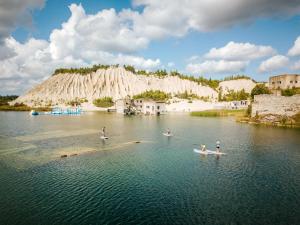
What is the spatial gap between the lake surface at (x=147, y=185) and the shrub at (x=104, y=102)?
13460 centimetres

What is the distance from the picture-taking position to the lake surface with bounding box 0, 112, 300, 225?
19.0m

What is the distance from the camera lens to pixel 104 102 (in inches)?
7101

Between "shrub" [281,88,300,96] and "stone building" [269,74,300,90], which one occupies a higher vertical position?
"stone building" [269,74,300,90]

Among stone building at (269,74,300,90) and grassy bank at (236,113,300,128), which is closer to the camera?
grassy bank at (236,113,300,128)

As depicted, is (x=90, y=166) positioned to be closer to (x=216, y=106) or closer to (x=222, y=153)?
(x=222, y=153)

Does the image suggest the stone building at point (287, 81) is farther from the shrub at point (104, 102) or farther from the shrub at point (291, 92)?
the shrub at point (104, 102)

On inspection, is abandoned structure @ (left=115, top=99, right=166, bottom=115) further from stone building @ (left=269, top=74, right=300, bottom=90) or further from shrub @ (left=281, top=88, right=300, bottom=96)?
shrub @ (left=281, top=88, right=300, bottom=96)

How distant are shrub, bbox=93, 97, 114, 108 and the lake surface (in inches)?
5299

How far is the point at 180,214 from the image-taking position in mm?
19328

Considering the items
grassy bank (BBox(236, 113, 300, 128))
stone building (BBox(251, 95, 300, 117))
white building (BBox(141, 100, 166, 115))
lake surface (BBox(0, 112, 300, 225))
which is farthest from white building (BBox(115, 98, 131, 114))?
lake surface (BBox(0, 112, 300, 225))

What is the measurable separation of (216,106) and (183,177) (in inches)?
5550

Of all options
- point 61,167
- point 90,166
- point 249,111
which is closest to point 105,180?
point 90,166

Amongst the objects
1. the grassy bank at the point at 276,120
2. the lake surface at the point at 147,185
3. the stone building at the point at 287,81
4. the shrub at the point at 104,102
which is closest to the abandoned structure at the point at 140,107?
the shrub at the point at 104,102

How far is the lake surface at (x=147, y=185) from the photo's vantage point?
→ 62.5 ft
